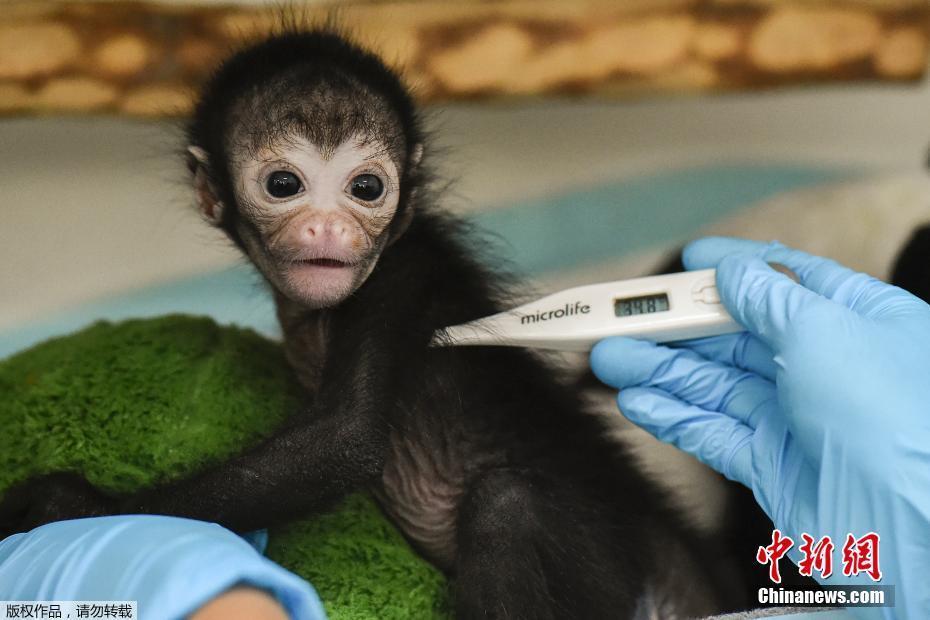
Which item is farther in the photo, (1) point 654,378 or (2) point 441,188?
(2) point 441,188

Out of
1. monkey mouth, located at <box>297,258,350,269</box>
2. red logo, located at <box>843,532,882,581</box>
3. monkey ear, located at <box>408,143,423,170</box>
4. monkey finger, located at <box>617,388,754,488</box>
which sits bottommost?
red logo, located at <box>843,532,882,581</box>

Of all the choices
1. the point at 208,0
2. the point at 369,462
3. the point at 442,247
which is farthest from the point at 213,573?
the point at 208,0

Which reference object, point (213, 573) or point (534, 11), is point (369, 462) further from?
point (534, 11)

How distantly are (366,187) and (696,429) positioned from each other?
72 cm

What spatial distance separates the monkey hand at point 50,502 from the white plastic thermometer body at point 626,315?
0.71 meters

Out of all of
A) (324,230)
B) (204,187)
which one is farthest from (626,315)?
(204,187)

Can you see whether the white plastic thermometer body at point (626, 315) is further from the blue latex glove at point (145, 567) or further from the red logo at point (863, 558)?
the blue latex glove at point (145, 567)

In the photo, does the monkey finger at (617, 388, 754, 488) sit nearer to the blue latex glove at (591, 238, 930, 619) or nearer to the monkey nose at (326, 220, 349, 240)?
the blue latex glove at (591, 238, 930, 619)

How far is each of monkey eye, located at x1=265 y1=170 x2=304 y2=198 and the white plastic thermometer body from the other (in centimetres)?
40

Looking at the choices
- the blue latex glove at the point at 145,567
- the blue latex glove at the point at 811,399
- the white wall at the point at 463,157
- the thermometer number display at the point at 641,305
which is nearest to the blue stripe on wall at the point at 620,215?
the white wall at the point at 463,157

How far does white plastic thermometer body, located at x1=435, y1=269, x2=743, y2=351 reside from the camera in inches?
60.2

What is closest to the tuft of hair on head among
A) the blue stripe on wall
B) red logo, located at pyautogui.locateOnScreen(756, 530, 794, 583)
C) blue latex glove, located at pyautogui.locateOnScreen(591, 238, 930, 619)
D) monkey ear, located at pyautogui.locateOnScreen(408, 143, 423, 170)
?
monkey ear, located at pyautogui.locateOnScreen(408, 143, 423, 170)

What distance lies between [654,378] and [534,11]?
3.50 feet

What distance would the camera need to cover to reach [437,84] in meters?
2.23
